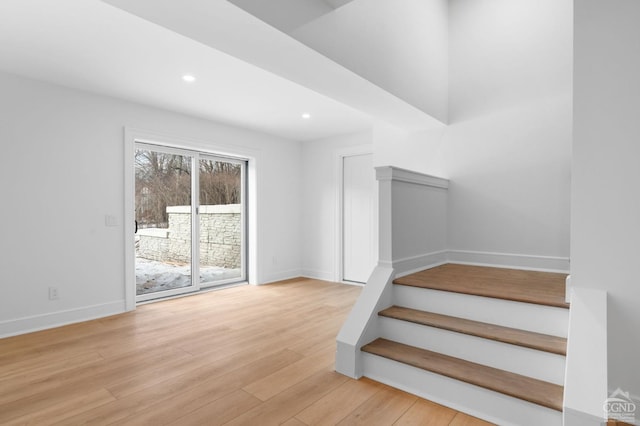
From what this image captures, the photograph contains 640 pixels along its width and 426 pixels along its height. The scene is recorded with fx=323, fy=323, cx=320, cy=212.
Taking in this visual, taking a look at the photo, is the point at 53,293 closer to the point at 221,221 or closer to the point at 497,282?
the point at 221,221

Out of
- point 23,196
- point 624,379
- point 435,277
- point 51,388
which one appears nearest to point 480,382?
point 624,379

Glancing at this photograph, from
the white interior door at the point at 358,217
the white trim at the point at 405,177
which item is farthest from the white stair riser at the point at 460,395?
the white interior door at the point at 358,217

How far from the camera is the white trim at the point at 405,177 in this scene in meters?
2.52

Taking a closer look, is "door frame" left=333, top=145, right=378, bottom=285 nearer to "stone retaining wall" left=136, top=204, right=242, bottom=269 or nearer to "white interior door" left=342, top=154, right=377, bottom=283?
"white interior door" left=342, top=154, right=377, bottom=283

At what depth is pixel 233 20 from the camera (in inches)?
62.5

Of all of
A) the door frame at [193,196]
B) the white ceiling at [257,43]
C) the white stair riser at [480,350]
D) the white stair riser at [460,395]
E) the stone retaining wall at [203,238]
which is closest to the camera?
the white ceiling at [257,43]

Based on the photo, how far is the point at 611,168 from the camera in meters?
1.72

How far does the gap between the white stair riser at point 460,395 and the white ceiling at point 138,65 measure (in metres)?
2.52

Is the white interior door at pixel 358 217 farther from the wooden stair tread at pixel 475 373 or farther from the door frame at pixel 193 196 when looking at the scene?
the wooden stair tread at pixel 475 373

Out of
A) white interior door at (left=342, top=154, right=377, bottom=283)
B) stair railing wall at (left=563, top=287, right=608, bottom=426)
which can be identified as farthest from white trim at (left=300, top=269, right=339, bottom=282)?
stair railing wall at (left=563, top=287, right=608, bottom=426)

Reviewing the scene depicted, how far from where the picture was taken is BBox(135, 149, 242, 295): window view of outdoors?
4172mm

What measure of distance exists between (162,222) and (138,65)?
6.91ft

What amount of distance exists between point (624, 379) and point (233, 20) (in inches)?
110

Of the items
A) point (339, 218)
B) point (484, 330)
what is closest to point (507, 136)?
point (484, 330)
